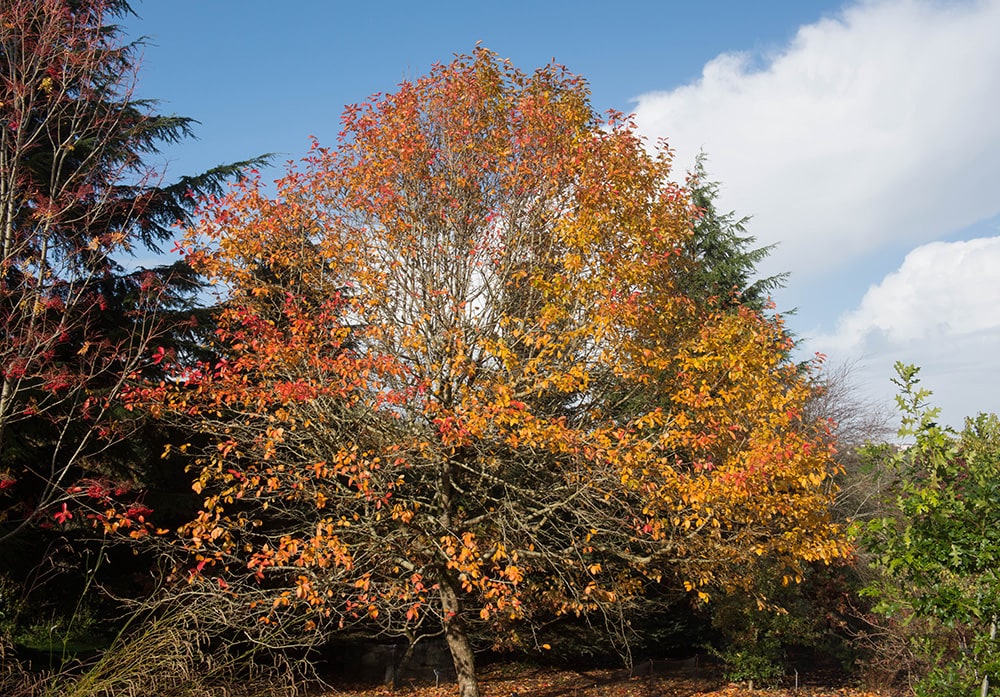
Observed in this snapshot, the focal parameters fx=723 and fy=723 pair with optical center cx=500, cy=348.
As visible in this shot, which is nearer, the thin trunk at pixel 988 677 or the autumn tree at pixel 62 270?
the thin trunk at pixel 988 677

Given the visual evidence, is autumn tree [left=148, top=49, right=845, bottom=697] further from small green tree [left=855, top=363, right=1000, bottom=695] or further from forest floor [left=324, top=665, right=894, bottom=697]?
forest floor [left=324, top=665, right=894, bottom=697]

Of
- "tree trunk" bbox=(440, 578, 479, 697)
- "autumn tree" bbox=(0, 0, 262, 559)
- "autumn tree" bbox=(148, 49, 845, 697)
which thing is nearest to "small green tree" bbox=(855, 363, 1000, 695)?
"autumn tree" bbox=(148, 49, 845, 697)

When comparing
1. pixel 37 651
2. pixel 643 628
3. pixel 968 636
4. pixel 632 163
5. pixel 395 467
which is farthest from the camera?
pixel 643 628

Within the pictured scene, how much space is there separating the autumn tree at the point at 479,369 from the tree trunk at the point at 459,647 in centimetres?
3

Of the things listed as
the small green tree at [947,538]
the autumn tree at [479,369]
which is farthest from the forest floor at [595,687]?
the small green tree at [947,538]

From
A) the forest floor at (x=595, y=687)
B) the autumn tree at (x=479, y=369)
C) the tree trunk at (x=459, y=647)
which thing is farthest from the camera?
the forest floor at (x=595, y=687)

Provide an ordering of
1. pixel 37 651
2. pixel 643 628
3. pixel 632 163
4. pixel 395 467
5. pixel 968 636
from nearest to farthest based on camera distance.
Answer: pixel 395 467 < pixel 632 163 < pixel 37 651 < pixel 968 636 < pixel 643 628

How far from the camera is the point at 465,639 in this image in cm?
983

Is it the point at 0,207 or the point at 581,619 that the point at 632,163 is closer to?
the point at 0,207

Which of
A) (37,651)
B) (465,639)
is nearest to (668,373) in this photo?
(465,639)

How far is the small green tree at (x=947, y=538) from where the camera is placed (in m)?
5.14

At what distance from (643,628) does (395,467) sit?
9.50m

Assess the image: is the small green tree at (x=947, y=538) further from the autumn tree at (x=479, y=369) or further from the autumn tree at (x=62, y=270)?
the autumn tree at (x=62, y=270)

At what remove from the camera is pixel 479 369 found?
29.3 ft
